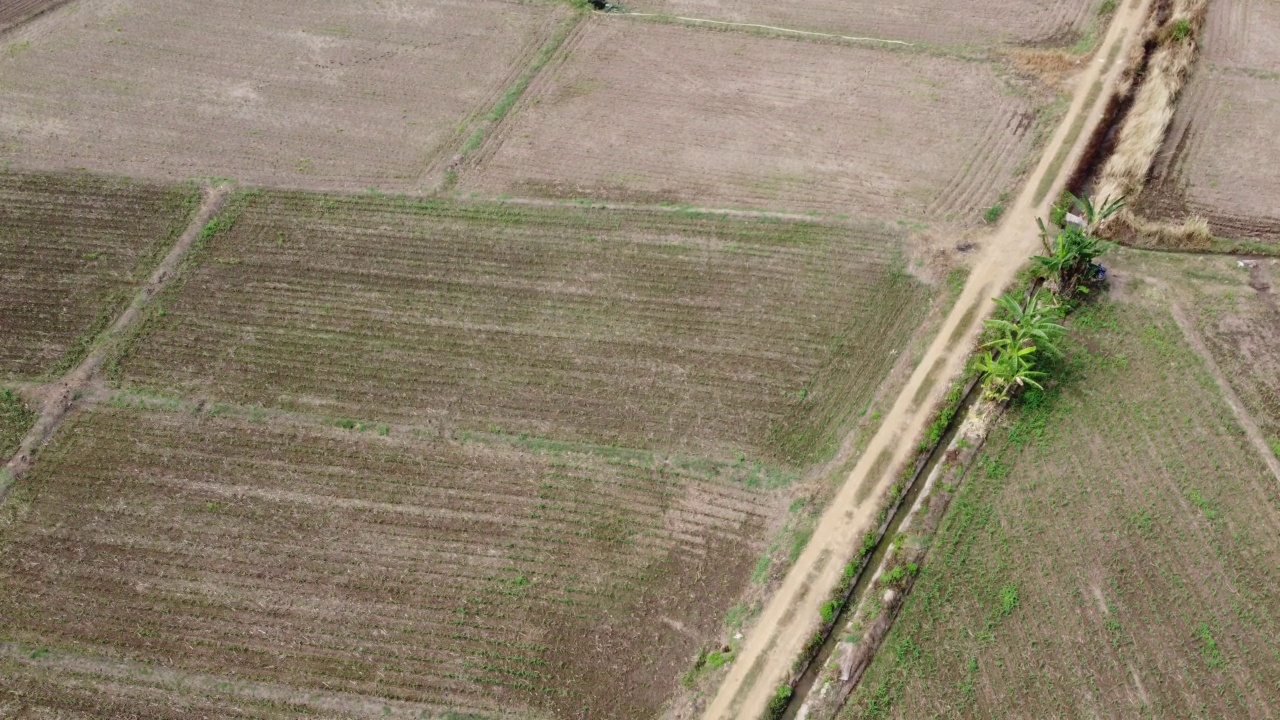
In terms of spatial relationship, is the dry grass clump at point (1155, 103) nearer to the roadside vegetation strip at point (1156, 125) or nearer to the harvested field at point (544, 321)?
the roadside vegetation strip at point (1156, 125)

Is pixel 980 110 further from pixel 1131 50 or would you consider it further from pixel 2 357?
→ pixel 2 357

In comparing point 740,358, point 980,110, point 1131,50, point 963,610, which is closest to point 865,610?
point 963,610

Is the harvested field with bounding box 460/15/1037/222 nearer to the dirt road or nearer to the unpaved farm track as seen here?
the dirt road

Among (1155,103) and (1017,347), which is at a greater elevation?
(1155,103)

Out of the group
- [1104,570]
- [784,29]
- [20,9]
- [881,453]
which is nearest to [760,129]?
[784,29]

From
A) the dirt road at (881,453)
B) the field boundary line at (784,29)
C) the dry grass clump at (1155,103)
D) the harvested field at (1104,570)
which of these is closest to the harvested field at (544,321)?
the dirt road at (881,453)

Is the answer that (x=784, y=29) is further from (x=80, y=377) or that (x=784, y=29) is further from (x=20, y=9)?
(x=20, y=9)
